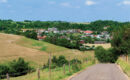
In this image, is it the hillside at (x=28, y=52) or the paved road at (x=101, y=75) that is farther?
the hillside at (x=28, y=52)

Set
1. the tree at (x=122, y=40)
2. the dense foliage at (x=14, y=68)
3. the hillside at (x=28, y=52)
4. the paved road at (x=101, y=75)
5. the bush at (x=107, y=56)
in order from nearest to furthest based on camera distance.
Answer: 1. the paved road at (x=101, y=75)
2. the dense foliage at (x=14, y=68)
3. the tree at (x=122, y=40)
4. the bush at (x=107, y=56)
5. the hillside at (x=28, y=52)

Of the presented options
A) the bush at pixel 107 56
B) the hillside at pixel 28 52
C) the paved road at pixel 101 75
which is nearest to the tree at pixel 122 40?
the bush at pixel 107 56

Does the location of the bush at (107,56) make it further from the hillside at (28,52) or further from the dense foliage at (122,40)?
the hillside at (28,52)

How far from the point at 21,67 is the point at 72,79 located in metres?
31.6

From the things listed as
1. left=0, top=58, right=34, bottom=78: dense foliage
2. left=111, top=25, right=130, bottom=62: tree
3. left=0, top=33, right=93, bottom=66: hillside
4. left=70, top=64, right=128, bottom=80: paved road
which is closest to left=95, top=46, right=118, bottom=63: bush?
left=111, top=25, right=130, bottom=62: tree

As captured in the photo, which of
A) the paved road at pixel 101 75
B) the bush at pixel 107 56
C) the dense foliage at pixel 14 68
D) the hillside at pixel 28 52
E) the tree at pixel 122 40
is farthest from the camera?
the hillside at pixel 28 52

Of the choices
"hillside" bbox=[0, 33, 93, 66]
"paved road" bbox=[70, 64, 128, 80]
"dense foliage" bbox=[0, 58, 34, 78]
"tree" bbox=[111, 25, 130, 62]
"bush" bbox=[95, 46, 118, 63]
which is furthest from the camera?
"hillside" bbox=[0, 33, 93, 66]

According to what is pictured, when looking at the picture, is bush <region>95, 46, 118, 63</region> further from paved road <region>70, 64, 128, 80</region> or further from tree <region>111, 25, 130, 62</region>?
paved road <region>70, 64, 128, 80</region>

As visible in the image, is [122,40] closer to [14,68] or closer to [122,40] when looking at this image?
[122,40]

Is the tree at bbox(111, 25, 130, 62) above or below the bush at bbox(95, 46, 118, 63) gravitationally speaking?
above

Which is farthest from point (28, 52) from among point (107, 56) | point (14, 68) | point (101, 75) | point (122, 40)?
point (101, 75)

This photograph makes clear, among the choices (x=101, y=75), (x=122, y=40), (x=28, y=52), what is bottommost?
(x=28, y=52)

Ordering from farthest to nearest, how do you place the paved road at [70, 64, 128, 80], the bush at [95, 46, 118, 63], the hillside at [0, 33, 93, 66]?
the hillside at [0, 33, 93, 66], the bush at [95, 46, 118, 63], the paved road at [70, 64, 128, 80]

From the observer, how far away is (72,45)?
11750 cm
